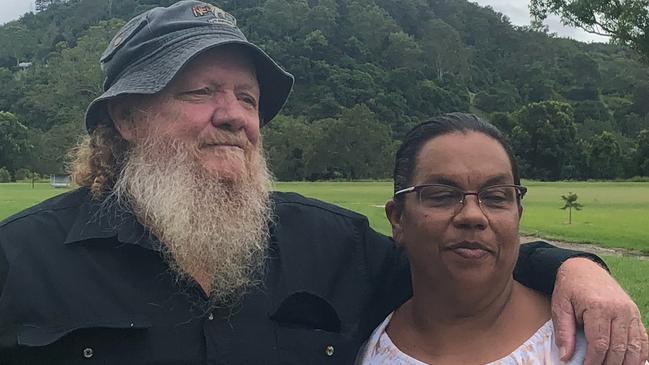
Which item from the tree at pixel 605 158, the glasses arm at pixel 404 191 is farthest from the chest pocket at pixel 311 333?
the tree at pixel 605 158

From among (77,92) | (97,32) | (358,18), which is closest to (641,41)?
(77,92)

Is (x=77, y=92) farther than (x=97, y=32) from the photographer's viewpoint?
No

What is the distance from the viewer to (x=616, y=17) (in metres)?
18.4

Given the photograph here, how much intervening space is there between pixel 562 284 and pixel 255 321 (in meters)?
1.05

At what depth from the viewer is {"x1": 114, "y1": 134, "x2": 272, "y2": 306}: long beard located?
2.86 m

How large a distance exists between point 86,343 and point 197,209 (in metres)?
0.68

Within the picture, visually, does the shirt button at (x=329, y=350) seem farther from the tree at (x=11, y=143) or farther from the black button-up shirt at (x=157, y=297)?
the tree at (x=11, y=143)

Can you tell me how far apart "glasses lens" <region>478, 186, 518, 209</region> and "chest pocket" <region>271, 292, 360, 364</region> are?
0.81 m

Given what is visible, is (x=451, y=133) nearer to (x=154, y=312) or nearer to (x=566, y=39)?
(x=154, y=312)

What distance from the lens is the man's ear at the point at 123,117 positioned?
10.0 ft

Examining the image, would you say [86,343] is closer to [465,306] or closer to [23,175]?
[465,306]

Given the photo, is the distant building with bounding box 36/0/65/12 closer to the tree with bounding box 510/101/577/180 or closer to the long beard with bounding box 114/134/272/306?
the tree with bounding box 510/101/577/180

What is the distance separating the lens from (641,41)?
59.3ft

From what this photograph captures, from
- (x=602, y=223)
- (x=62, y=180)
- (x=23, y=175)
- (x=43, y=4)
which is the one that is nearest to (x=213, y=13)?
(x=62, y=180)
